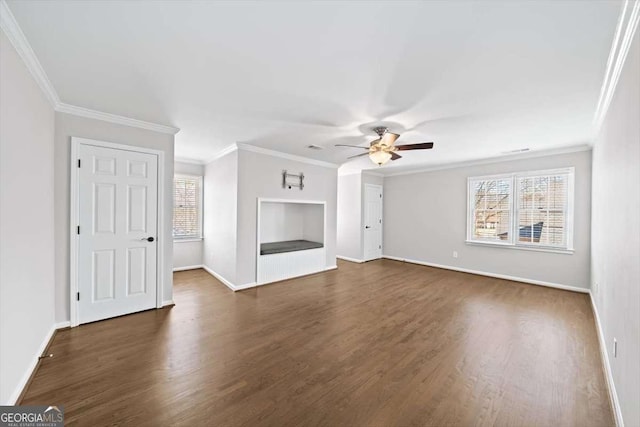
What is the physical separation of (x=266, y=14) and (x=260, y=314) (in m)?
3.15

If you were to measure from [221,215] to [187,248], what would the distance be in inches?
59.2

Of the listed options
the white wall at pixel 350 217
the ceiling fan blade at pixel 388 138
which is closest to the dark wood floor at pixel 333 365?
the ceiling fan blade at pixel 388 138

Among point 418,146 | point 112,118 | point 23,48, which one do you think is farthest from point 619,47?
point 112,118

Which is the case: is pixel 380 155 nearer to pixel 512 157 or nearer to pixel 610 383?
pixel 610 383

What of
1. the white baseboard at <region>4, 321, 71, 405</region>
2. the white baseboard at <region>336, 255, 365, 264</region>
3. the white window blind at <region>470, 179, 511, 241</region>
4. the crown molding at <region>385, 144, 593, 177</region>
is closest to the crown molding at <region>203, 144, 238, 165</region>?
the white baseboard at <region>4, 321, 71, 405</region>

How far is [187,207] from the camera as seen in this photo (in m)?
5.75

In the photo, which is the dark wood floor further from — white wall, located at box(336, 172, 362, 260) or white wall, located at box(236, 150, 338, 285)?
white wall, located at box(336, 172, 362, 260)

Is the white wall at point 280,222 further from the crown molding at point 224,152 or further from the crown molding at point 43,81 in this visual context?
the crown molding at point 43,81

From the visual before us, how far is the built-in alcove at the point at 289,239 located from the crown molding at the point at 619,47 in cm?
429

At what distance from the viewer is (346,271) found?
580 centimetres

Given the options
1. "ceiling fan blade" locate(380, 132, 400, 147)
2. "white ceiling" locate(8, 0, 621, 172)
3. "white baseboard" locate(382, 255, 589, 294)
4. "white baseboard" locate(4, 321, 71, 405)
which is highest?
"white ceiling" locate(8, 0, 621, 172)

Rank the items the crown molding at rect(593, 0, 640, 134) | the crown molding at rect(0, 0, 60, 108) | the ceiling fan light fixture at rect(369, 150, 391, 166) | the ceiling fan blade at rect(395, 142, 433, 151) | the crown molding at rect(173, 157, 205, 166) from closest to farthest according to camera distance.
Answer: the crown molding at rect(593, 0, 640, 134)
the crown molding at rect(0, 0, 60, 108)
the ceiling fan blade at rect(395, 142, 433, 151)
the ceiling fan light fixture at rect(369, 150, 391, 166)
the crown molding at rect(173, 157, 205, 166)

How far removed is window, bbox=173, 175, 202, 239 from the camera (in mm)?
5613

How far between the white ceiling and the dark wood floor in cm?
250
